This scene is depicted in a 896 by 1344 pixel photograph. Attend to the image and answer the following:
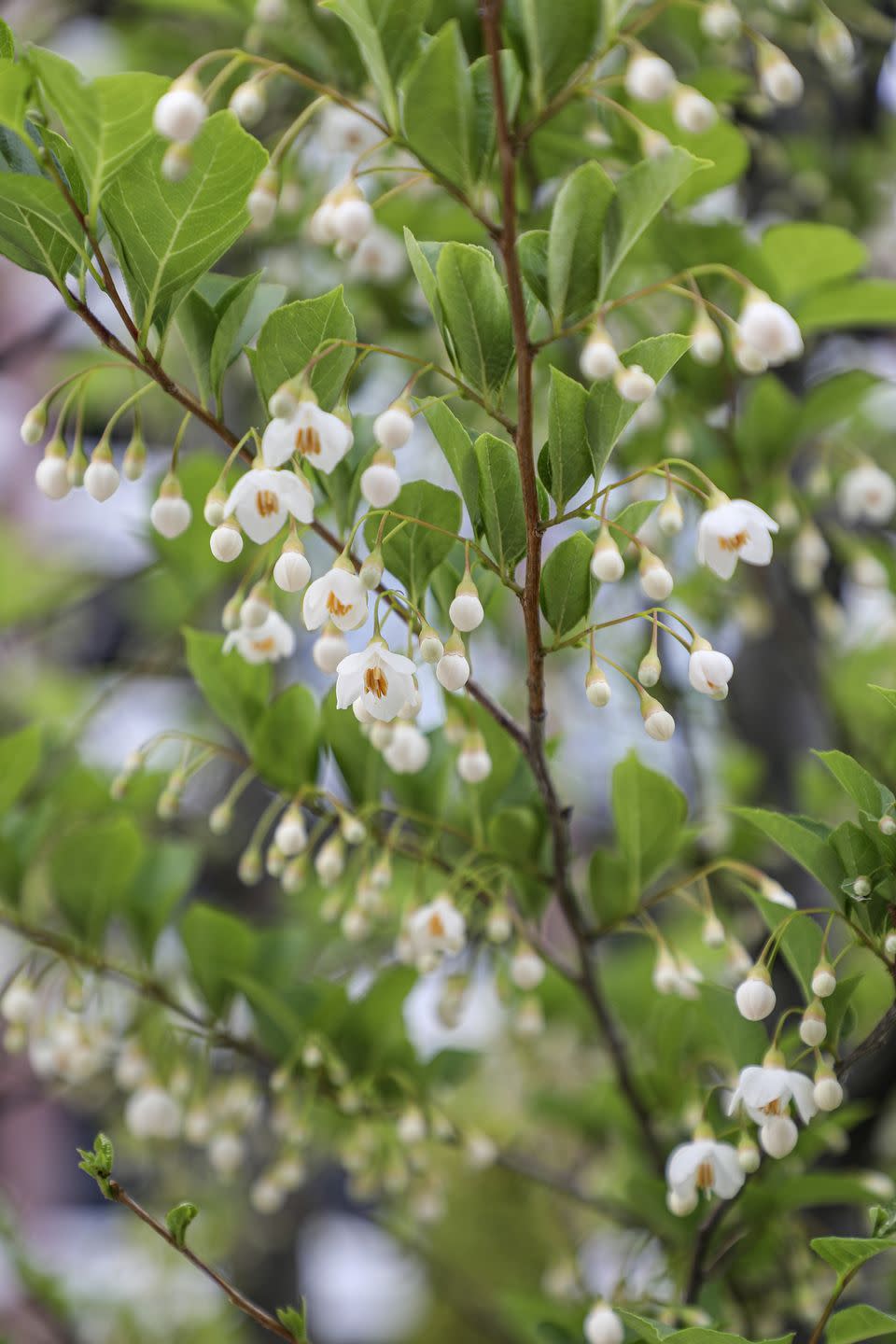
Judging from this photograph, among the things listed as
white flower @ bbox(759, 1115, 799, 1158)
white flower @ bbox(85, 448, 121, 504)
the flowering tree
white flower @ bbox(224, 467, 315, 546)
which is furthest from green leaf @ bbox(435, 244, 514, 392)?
white flower @ bbox(759, 1115, 799, 1158)

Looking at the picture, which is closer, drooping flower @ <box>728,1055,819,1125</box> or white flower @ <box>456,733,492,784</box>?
drooping flower @ <box>728,1055,819,1125</box>

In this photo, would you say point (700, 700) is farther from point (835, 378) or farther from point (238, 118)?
point (238, 118)

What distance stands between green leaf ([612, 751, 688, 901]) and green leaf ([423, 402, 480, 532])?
0.26 m

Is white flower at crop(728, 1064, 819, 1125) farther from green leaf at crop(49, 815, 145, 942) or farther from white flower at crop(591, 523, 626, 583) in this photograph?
green leaf at crop(49, 815, 145, 942)

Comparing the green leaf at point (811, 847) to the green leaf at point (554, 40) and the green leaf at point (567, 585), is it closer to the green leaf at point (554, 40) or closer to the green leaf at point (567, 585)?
the green leaf at point (567, 585)

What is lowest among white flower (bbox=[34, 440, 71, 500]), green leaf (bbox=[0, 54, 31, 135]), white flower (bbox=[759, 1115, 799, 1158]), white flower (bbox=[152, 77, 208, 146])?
white flower (bbox=[759, 1115, 799, 1158])

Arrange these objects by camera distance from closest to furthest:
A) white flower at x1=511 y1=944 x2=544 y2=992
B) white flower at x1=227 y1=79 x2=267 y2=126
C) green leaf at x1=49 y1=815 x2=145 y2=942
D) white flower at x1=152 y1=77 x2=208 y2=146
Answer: white flower at x1=152 y1=77 x2=208 y2=146, white flower at x1=227 y1=79 x2=267 y2=126, white flower at x1=511 y1=944 x2=544 y2=992, green leaf at x1=49 y1=815 x2=145 y2=942

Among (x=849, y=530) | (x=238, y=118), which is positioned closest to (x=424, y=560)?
(x=238, y=118)

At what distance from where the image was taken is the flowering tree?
1.81 feet

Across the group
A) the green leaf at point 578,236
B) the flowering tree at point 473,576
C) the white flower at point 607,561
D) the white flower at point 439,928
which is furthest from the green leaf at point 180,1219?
the green leaf at point 578,236

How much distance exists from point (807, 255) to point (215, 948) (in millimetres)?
704

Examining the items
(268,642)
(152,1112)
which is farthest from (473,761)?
(152,1112)

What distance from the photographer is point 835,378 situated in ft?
3.26

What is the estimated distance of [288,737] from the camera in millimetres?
836
